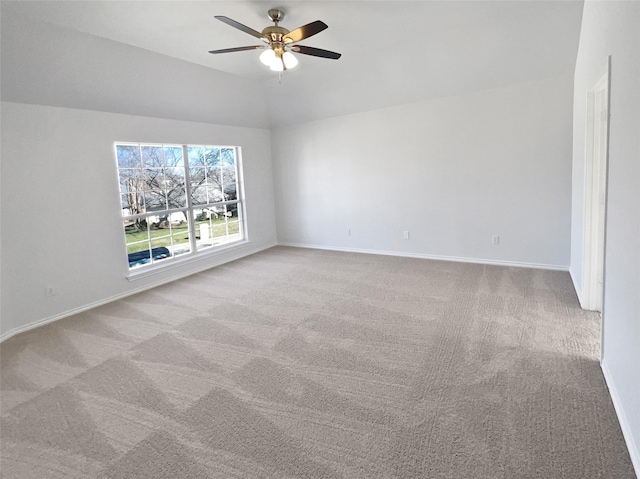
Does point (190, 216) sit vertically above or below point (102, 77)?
below

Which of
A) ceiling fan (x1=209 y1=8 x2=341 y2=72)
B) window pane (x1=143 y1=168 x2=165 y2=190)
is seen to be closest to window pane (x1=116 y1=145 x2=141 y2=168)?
window pane (x1=143 y1=168 x2=165 y2=190)

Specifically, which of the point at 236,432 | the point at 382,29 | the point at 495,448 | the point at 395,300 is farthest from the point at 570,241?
the point at 236,432

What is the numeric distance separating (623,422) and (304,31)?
328 centimetres

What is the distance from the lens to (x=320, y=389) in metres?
2.53

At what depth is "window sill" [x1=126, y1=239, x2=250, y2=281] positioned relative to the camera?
4.92 m

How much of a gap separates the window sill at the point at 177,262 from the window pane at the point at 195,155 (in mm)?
1389

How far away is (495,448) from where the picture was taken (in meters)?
1.92

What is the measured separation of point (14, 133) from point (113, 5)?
1680mm

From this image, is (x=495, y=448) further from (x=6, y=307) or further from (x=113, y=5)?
(x=6, y=307)

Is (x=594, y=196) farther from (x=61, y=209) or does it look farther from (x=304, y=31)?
(x=61, y=209)

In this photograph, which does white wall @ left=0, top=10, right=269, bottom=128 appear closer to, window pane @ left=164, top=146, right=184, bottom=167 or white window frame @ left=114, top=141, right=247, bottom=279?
window pane @ left=164, top=146, right=184, bottom=167

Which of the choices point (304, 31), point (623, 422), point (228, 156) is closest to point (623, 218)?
A: point (623, 422)

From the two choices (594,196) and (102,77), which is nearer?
(594,196)

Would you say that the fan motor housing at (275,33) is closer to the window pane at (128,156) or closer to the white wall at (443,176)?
the window pane at (128,156)
